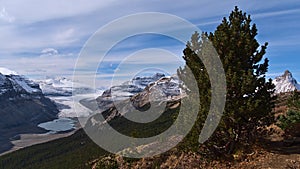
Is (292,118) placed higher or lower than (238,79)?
lower

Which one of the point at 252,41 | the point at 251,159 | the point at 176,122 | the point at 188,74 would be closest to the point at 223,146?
the point at 251,159

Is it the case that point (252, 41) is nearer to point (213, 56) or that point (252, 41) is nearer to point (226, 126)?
point (213, 56)

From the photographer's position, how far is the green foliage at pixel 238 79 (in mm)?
29797

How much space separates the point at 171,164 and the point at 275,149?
12949 millimetres

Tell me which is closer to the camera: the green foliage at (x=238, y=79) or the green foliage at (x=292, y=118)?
the green foliage at (x=238, y=79)

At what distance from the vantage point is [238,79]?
1184 inches

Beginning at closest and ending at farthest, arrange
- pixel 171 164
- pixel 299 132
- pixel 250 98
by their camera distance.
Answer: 1. pixel 250 98
2. pixel 299 132
3. pixel 171 164

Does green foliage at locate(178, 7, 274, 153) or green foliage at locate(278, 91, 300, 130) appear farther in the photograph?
green foliage at locate(278, 91, 300, 130)

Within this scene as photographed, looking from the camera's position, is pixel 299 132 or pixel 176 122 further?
pixel 299 132

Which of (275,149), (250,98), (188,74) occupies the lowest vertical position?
(275,149)

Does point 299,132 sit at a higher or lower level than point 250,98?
lower

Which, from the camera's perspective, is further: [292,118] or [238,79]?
[292,118]

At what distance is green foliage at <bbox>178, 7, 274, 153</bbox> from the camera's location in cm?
2980

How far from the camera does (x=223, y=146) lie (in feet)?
113
